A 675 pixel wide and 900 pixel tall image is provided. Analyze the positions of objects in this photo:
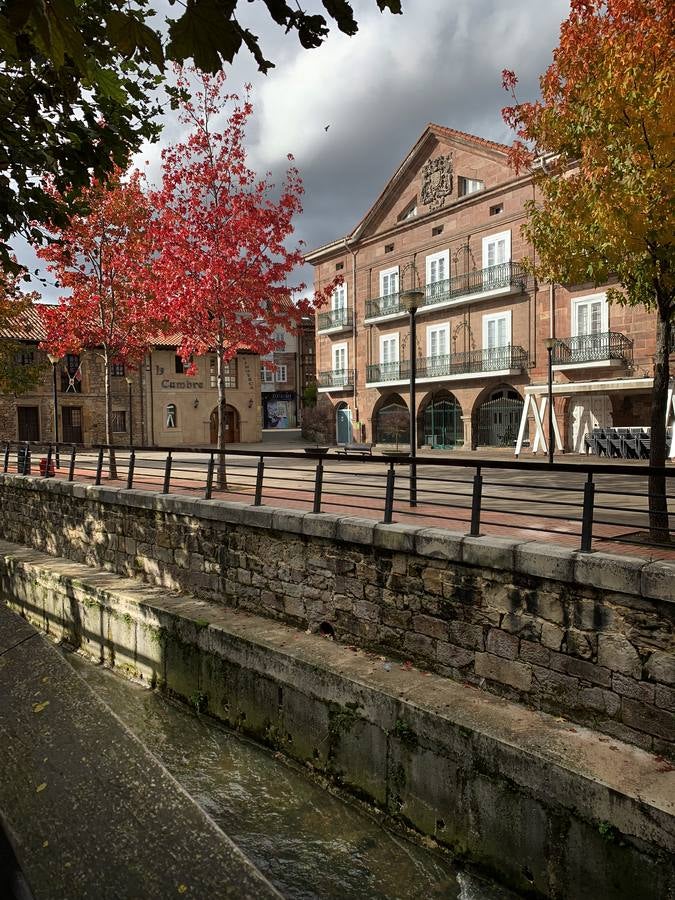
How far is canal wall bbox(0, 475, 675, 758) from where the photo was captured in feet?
15.2

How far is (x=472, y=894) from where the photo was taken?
4535 mm

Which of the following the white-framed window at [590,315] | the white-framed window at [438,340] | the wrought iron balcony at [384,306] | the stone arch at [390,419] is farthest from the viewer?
the stone arch at [390,419]

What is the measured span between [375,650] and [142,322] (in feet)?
41.2

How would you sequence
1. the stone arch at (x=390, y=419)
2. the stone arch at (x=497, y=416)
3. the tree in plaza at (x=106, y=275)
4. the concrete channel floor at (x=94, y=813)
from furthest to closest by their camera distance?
the stone arch at (x=390, y=419), the stone arch at (x=497, y=416), the tree in plaza at (x=106, y=275), the concrete channel floor at (x=94, y=813)

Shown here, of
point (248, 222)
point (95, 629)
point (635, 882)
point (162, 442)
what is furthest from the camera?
point (162, 442)

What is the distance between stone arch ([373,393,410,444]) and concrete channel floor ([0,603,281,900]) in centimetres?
2721

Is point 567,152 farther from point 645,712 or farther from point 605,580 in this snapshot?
point 645,712

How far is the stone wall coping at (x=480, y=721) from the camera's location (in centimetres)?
397

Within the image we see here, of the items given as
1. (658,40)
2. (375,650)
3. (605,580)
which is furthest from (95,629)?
(658,40)

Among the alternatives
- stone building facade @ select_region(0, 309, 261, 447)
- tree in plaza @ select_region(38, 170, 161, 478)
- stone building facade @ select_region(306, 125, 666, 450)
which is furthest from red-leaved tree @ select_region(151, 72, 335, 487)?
stone building facade @ select_region(0, 309, 261, 447)

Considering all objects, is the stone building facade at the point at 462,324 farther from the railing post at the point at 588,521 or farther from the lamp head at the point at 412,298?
the railing post at the point at 588,521

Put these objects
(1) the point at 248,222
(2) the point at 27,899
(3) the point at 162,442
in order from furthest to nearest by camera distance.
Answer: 1. (3) the point at 162,442
2. (1) the point at 248,222
3. (2) the point at 27,899

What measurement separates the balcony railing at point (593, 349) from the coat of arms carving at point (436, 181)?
29.6ft

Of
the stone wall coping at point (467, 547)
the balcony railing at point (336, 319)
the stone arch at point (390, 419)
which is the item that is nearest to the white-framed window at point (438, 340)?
the stone arch at point (390, 419)
